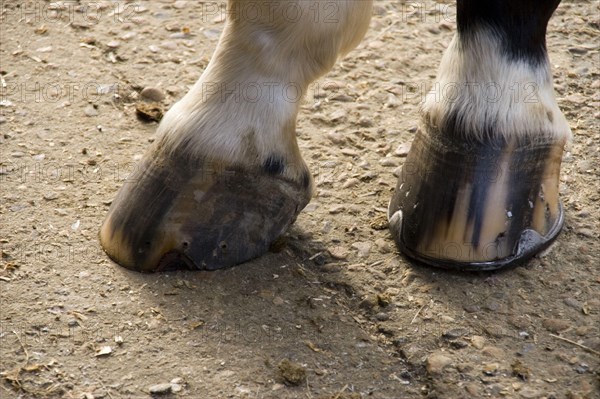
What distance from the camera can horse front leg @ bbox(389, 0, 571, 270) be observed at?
6.28ft

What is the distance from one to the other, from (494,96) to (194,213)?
0.64m

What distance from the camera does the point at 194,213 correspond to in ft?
6.18

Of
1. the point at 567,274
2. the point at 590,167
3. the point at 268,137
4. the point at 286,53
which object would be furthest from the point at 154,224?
the point at 590,167

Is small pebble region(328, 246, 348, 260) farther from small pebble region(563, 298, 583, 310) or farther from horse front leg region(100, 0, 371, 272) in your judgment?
small pebble region(563, 298, 583, 310)

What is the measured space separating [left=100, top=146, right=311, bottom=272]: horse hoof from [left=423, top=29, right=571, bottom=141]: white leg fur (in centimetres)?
35

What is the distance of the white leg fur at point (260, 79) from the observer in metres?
1.77

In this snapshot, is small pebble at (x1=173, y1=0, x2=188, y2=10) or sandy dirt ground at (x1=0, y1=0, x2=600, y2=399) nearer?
sandy dirt ground at (x1=0, y1=0, x2=600, y2=399)

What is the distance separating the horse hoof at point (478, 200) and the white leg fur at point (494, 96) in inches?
1.1

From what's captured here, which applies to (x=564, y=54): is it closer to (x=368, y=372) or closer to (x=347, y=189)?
Answer: (x=347, y=189)

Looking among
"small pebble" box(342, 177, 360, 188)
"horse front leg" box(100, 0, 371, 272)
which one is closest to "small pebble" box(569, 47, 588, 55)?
"small pebble" box(342, 177, 360, 188)

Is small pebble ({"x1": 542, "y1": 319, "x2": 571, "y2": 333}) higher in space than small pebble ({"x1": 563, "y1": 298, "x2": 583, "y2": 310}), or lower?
lower

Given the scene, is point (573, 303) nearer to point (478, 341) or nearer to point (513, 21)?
point (478, 341)

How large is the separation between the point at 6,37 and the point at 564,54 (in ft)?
5.48

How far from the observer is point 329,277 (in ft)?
6.55
